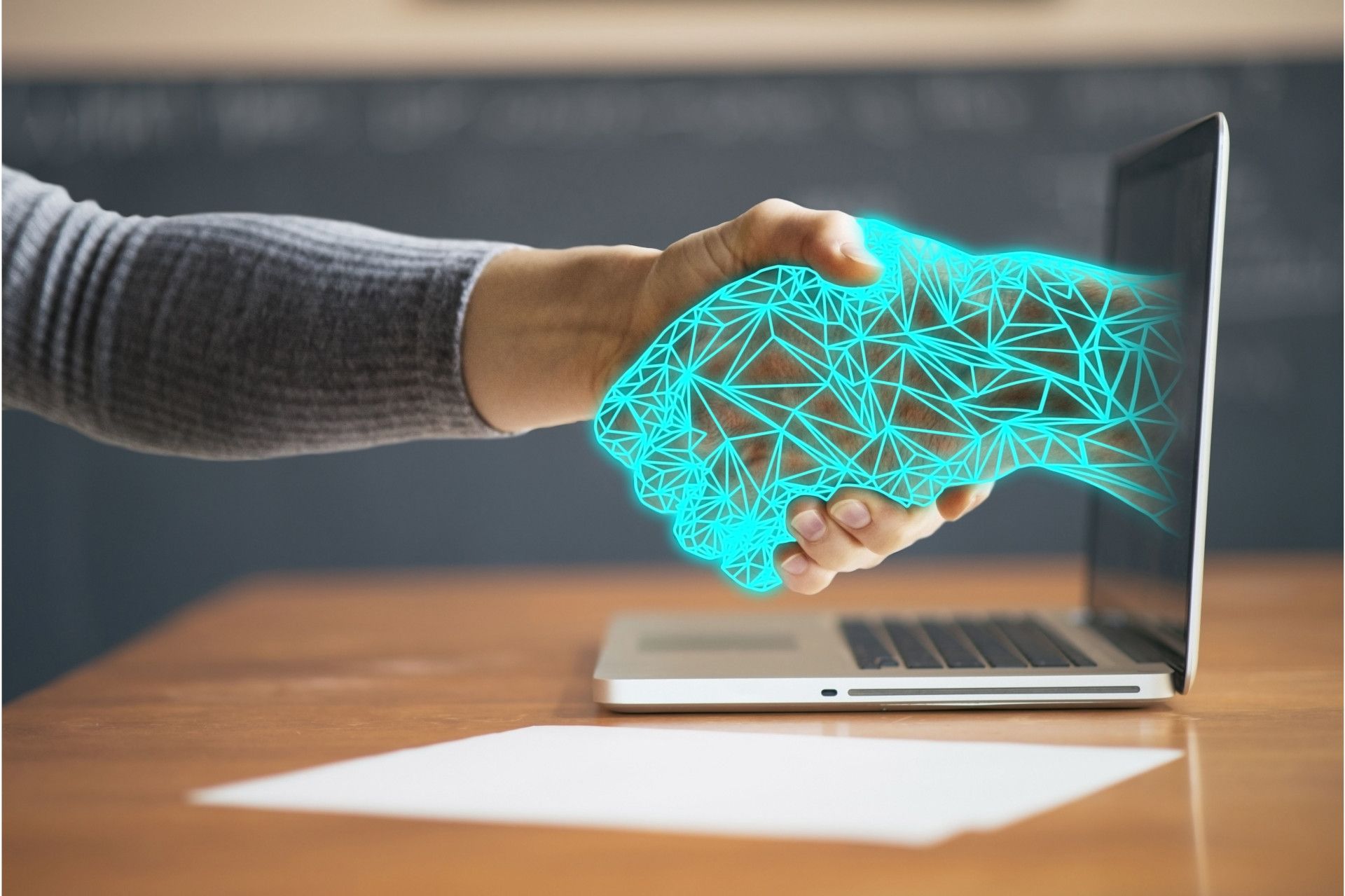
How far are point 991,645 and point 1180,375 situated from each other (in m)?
0.19

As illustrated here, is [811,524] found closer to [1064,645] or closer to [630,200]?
[1064,645]

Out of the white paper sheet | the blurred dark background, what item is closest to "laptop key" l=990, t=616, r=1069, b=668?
the white paper sheet

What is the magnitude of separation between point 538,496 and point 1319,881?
4.96ft

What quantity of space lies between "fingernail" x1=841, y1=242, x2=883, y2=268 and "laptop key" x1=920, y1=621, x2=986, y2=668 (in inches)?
8.8

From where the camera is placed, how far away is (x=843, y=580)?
122cm

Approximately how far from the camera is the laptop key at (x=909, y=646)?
2.06ft

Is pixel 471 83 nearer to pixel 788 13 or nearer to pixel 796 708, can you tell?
pixel 788 13

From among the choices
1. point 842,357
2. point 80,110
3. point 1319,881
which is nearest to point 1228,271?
point 842,357

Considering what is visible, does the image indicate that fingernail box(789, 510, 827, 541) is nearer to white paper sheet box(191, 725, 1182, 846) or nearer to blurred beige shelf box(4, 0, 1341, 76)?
white paper sheet box(191, 725, 1182, 846)

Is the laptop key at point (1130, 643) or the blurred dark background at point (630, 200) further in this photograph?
the blurred dark background at point (630, 200)

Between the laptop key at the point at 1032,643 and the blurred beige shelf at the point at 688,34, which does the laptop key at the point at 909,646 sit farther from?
the blurred beige shelf at the point at 688,34

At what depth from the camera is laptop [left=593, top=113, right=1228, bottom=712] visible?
0.58 m

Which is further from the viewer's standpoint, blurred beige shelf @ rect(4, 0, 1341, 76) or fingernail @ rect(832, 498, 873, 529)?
blurred beige shelf @ rect(4, 0, 1341, 76)

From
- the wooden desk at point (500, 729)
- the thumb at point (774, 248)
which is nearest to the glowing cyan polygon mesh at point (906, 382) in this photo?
the thumb at point (774, 248)
